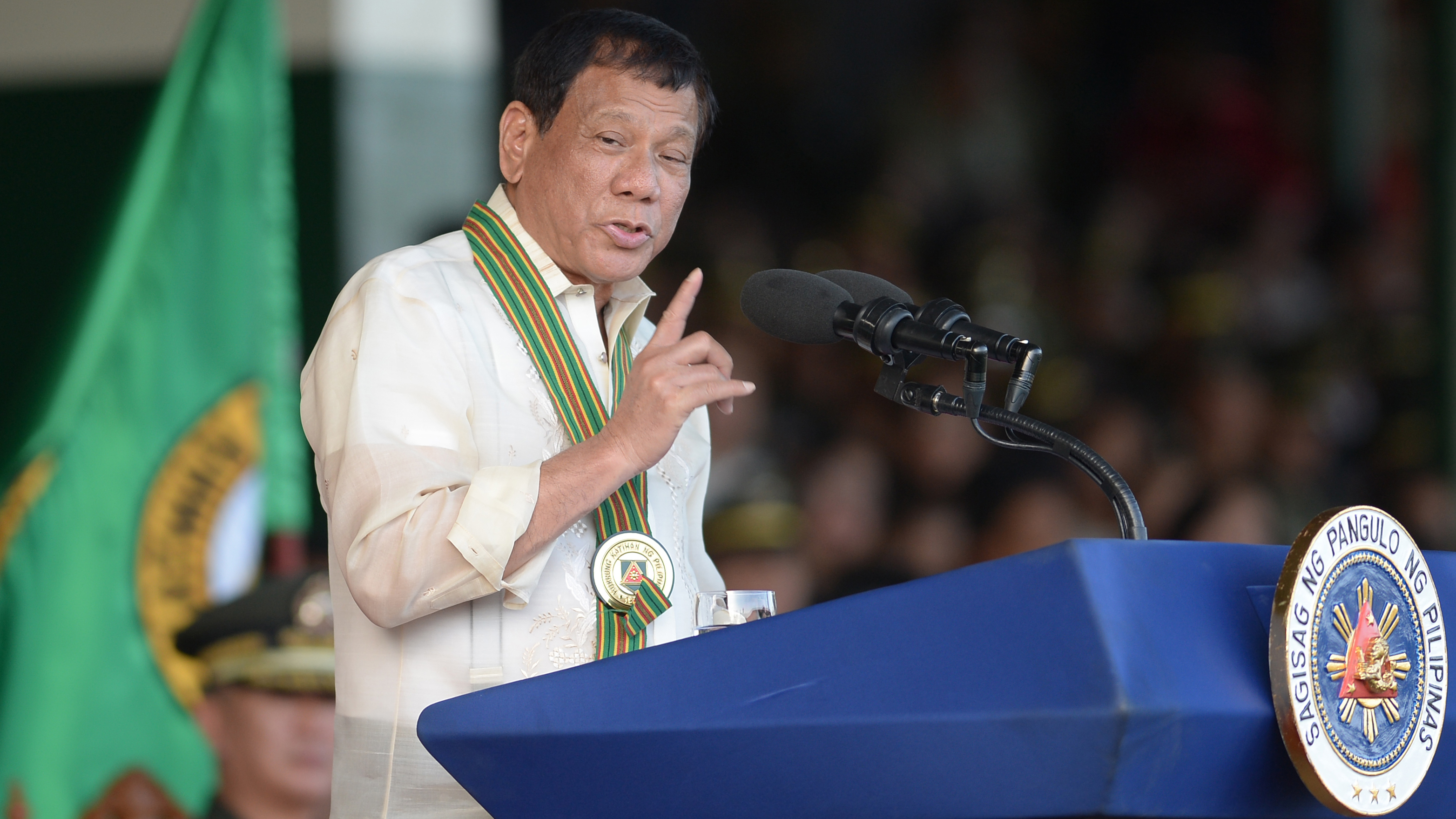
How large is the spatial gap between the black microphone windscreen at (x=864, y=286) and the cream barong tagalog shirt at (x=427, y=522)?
313 mm

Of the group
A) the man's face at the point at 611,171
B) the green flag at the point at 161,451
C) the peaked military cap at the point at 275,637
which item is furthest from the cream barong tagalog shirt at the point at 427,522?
the green flag at the point at 161,451

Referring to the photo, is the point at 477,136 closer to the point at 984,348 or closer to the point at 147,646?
the point at 147,646

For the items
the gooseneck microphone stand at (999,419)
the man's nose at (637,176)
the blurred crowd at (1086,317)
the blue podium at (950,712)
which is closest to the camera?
the blue podium at (950,712)

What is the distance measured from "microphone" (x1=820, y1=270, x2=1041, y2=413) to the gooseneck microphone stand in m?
0.01

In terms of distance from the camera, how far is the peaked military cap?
2805 mm

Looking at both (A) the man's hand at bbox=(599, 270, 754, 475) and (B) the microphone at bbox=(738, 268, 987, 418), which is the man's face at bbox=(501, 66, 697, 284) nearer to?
(B) the microphone at bbox=(738, 268, 987, 418)

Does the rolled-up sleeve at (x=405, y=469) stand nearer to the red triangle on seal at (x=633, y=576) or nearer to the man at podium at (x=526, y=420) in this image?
the man at podium at (x=526, y=420)

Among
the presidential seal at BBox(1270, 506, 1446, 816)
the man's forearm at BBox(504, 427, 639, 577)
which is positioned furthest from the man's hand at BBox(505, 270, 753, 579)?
the presidential seal at BBox(1270, 506, 1446, 816)

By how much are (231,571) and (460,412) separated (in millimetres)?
1941

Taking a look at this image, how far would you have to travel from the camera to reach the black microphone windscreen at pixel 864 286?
1423mm

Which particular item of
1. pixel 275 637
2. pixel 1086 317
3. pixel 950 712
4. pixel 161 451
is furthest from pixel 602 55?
pixel 1086 317

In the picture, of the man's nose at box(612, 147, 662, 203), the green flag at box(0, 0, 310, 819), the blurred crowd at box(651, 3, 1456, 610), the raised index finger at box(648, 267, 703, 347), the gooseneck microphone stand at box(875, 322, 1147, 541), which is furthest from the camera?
the blurred crowd at box(651, 3, 1456, 610)

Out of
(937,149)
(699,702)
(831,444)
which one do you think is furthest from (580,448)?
(937,149)

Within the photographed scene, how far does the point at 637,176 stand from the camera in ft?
5.20
